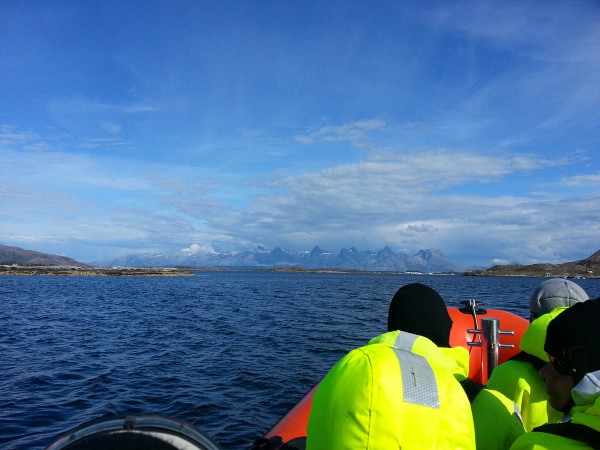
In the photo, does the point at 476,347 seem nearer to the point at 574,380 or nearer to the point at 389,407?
the point at 574,380

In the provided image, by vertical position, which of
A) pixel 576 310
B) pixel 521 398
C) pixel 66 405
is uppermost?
pixel 576 310

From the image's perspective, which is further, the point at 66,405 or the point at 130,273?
the point at 130,273

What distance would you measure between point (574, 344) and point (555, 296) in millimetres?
2091

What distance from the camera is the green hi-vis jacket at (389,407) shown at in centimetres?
146

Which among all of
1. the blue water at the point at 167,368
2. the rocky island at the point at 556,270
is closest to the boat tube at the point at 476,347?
the blue water at the point at 167,368

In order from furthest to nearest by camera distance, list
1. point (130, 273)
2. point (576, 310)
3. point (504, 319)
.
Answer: point (130, 273), point (504, 319), point (576, 310)

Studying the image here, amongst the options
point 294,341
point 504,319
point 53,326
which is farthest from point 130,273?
point 504,319

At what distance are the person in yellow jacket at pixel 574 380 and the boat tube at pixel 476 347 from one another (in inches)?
94.8

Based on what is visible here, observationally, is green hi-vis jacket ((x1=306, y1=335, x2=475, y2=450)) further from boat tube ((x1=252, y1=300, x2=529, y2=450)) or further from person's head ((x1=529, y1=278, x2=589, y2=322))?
person's head ((x1=529, y1=278, x2=589, y2=322))

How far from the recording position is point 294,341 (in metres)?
16.2

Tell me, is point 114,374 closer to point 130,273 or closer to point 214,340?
point 214,340

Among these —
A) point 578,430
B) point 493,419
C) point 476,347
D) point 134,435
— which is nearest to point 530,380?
point 493,419

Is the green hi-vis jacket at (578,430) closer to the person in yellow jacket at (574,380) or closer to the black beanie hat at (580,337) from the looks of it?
the person in yellow jacket at (574,380)

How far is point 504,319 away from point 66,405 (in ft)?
30.2
